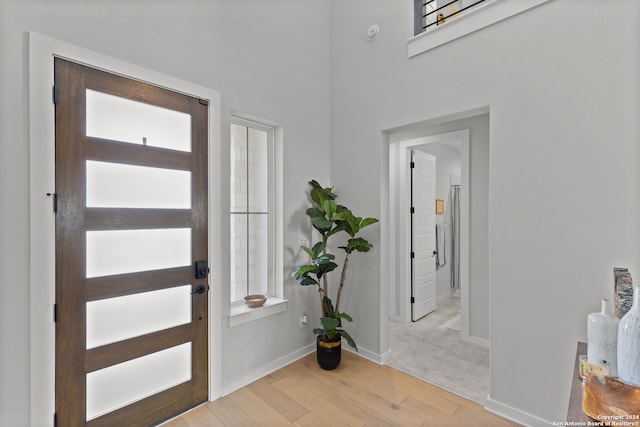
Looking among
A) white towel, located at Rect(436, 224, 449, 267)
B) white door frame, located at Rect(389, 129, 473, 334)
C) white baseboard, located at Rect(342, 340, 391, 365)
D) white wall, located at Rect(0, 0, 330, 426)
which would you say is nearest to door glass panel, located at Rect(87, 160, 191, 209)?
white wall, located at Rect(0, 0, 330, 426)

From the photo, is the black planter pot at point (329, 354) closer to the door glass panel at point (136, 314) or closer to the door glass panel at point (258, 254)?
the door glass panel at point (258, 254)

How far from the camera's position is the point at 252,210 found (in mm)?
2879

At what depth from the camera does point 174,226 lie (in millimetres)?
2219

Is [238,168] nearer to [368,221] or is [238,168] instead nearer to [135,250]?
[135,250]

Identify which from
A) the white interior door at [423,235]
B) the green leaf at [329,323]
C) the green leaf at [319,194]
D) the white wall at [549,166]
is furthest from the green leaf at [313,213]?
the white interior door at [423,235]

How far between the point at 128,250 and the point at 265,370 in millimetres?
1651

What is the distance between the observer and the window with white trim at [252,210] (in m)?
2.72

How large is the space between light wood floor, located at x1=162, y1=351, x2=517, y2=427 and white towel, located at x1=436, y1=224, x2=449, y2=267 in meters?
2.65

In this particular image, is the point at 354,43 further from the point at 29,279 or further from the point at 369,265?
the point at 29,279

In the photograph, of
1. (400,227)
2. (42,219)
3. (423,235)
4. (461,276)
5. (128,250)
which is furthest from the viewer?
(423,235)

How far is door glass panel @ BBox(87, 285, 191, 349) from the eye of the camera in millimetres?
1885

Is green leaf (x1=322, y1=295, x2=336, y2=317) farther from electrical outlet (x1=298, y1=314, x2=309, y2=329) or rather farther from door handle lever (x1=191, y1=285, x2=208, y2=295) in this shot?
door handle lever (x1=191, y1=285, x2=208, y2=295)

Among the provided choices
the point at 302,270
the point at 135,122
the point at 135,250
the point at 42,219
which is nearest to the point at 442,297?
the point at 302,270

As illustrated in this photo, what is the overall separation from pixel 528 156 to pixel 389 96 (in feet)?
4.43
